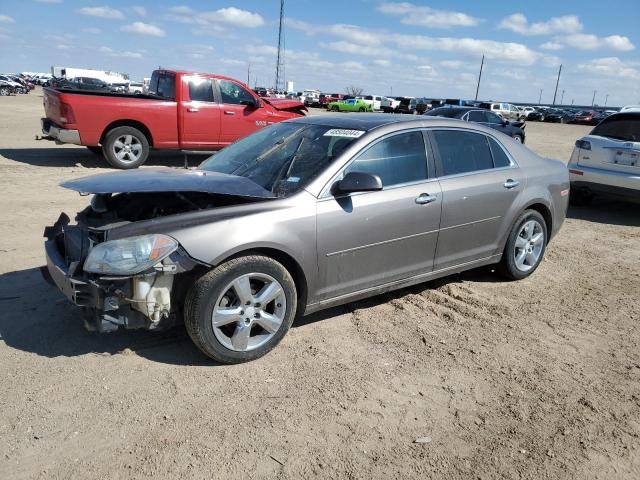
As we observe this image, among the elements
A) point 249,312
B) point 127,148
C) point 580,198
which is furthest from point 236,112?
point 249,312

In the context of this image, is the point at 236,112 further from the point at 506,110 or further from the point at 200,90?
the point at 506,110

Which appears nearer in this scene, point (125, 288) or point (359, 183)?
point (125, 288)

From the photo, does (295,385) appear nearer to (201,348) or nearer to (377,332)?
(201,348)

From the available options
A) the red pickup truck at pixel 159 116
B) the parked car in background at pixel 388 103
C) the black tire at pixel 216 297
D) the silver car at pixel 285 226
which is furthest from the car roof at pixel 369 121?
the parked car in background at pixel 388 103

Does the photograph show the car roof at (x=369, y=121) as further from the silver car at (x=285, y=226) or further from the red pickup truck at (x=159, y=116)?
the red pickup truck at (x=159, y=116)

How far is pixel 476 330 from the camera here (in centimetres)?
430

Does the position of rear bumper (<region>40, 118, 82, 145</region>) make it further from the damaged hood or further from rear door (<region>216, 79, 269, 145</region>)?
the damaged hood

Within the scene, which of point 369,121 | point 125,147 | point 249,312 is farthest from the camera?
point 125,147

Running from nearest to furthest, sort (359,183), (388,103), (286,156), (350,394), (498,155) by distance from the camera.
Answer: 1. (350,394)
2. (359,183)
3. (286,156)
4. (498,155)
5. (388,103)

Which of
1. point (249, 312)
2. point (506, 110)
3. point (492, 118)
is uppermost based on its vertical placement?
point (492, 118)

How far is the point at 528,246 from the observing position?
541 centimetres

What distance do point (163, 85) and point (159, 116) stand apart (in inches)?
41.9

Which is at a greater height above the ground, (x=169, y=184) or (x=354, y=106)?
(x=169, y=184)

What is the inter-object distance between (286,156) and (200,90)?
7.94m
